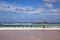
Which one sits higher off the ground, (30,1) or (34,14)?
(30,1)

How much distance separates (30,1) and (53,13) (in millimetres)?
311

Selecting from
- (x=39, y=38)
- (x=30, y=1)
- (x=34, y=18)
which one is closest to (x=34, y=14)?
(x=34, y=18)

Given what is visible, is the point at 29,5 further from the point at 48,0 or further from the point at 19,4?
the point at 48,0

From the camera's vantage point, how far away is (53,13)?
1.57m

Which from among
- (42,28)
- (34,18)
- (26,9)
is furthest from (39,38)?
(26,9)

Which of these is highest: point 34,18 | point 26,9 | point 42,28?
Answer: point 26,9

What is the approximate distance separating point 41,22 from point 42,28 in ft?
0.24

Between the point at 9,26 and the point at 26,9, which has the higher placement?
the point at 26,9

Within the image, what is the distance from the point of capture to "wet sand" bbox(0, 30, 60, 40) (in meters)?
1.54

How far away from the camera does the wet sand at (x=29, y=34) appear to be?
5.06 feet

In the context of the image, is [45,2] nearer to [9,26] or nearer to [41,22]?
[41,22]

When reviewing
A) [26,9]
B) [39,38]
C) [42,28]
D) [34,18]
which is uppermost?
[26,9]

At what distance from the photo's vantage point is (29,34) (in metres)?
1.56

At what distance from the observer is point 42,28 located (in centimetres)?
155
